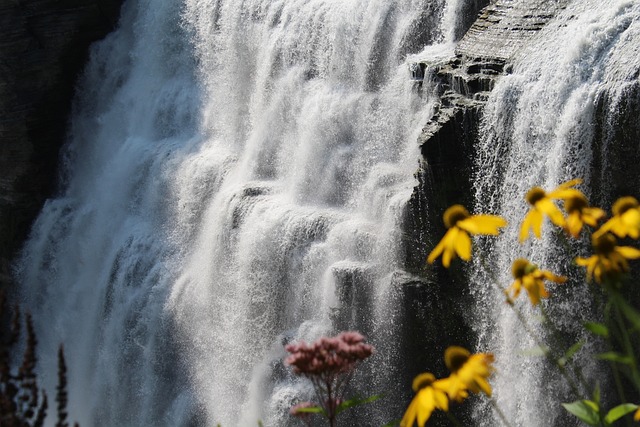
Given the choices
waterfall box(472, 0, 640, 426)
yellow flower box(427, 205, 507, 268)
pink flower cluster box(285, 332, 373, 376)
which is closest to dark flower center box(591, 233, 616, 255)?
yellow flower box(427, 205, 507, 268)

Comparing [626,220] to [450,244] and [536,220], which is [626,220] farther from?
[450,244]

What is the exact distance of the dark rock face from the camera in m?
18.2

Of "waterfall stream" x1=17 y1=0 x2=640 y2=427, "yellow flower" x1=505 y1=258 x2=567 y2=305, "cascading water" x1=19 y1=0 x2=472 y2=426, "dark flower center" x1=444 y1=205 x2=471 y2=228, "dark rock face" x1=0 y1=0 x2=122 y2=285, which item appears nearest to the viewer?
"yellow flower" x1=505 y1=258 x2=567 y2=305

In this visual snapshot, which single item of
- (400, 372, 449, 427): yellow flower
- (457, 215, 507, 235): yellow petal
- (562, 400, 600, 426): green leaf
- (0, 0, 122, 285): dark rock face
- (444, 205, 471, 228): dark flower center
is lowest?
(562, 400, 600, 426): green leaf

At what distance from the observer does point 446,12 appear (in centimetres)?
1120

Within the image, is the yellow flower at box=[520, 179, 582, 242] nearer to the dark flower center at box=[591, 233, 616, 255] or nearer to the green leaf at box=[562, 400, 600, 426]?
the dark flower center at box=[591, 233, 616, 255]

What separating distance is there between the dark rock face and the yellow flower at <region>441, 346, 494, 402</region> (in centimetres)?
1699

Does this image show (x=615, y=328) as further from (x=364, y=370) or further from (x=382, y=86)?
(x=382, y=86)

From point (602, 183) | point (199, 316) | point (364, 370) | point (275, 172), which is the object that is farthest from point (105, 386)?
point (602, 183)

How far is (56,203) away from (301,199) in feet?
24.7

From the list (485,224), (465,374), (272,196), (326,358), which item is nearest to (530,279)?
(485,224)

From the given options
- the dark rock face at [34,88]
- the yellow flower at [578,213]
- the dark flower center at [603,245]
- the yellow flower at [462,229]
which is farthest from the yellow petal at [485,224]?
the dark rock face at [34,88]

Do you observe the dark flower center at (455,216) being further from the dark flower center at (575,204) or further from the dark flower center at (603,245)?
the dark flower center at (603,245)

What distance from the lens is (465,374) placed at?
2.12 meters
